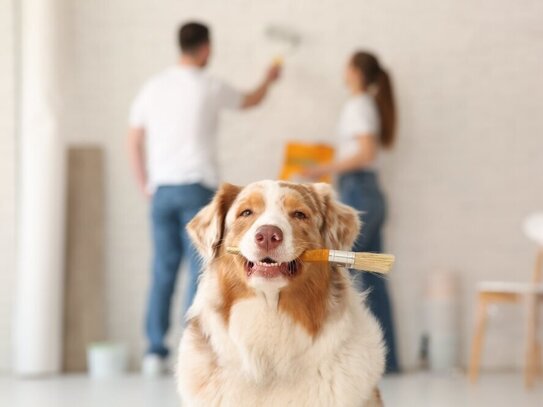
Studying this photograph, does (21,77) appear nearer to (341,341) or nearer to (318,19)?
(318,19)

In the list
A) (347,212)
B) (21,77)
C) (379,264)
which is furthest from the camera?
(21,77)

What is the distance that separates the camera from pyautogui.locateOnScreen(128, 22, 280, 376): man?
4.93 metres

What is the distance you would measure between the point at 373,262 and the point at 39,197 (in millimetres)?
3494

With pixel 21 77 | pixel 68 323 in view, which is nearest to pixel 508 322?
pixel 68 323

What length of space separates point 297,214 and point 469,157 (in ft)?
12.4

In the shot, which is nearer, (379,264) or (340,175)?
(379,264)

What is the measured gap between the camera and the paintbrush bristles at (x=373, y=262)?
2480mm

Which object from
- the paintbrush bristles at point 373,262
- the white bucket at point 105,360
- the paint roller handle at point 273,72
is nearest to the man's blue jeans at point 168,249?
the white bucket at point 105,360

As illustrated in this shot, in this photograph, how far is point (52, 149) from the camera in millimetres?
5629

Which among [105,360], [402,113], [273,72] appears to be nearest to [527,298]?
[402,113]

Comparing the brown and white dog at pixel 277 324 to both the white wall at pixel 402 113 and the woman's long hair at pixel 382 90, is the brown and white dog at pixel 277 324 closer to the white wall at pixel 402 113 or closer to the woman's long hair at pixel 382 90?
the woman's long hair at pixel 382 90

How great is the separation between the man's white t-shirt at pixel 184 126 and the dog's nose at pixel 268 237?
2.57 m

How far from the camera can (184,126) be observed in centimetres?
497

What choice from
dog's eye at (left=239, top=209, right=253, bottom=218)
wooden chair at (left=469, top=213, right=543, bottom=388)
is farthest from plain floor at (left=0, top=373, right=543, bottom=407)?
dog's eye at (left=239, top=209, right=253, bottom=218)
